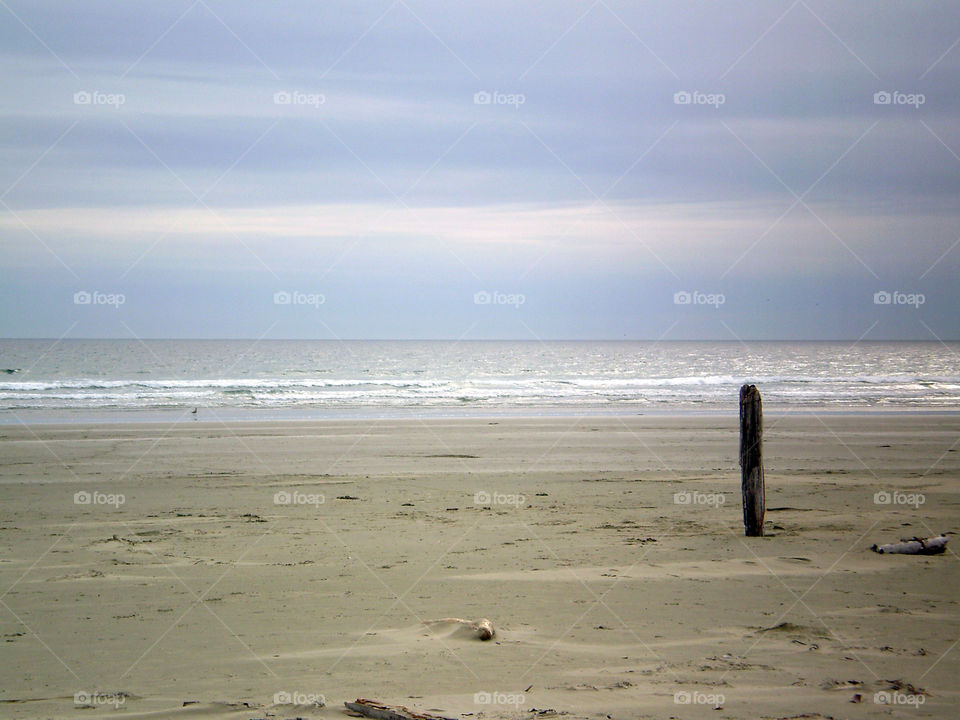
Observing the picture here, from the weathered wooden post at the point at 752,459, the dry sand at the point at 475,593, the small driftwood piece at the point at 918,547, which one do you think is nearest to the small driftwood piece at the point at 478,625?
the dry sand at the point at 475,593

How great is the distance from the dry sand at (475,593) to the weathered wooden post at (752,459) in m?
0.26

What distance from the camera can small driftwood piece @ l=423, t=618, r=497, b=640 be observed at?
555cm

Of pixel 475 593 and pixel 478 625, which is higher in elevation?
pixel 475 593

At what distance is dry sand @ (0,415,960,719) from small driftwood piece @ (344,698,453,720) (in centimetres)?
14

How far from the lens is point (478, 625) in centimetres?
570

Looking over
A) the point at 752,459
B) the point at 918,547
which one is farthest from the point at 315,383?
the point at 918,547

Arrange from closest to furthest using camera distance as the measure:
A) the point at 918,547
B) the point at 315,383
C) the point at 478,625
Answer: the point at 478,625 < the point at 918,547 < the point at 315,383

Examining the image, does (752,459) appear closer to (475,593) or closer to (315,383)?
(475,593)

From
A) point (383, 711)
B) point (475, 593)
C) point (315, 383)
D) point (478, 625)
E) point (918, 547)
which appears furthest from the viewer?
point (315, 383)

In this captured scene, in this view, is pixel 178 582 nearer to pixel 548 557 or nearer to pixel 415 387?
pixel 548 557

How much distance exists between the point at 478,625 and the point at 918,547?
5155 millimetres

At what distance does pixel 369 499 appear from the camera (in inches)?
453

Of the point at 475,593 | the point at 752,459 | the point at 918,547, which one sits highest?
the point at 752,459

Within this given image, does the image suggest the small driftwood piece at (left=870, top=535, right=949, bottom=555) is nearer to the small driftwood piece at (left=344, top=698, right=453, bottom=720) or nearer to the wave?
the small driftwood piece at (left=344, top=698, right=453, bottom=720)
